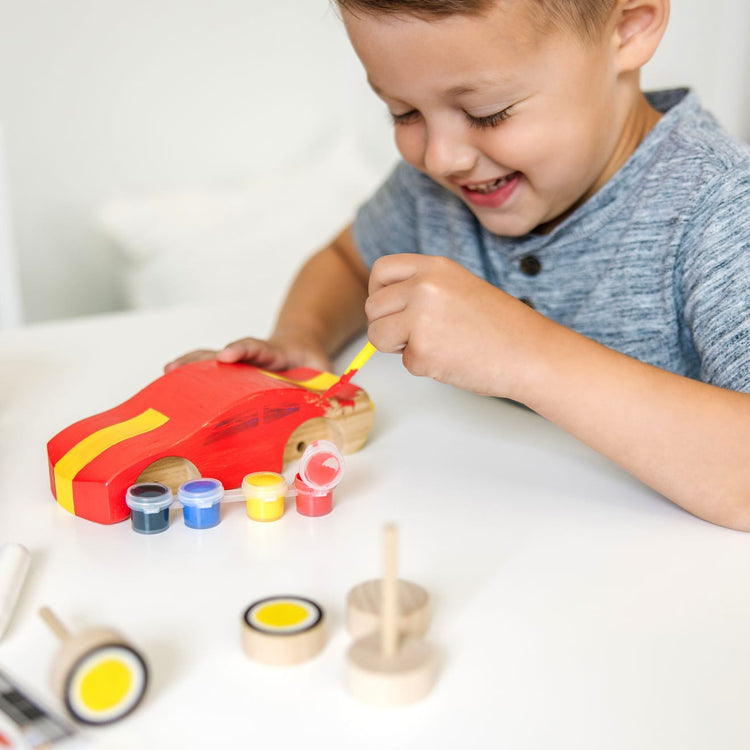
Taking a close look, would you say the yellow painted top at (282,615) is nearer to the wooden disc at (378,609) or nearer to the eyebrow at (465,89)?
the wooden disc at (378,609)

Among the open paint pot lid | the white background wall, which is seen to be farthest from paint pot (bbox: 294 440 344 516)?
the white background wall

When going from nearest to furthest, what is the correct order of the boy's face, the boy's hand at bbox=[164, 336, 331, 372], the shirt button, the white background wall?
1. the boy's face
2. the boy's hand at bbox=[164, 336, 331, 372]
3. the shirt button
4. the white background wall

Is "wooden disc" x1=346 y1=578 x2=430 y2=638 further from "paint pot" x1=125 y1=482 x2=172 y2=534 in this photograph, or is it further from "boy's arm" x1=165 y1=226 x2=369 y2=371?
"boy's arm" x1=165 y1=226 x2=369 y2=371

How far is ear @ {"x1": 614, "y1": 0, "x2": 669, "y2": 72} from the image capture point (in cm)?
73

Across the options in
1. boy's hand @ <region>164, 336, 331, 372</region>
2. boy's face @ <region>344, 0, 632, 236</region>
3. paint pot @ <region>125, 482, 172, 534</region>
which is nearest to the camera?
paint pot @ <region>125, 482, 172, 534</region>

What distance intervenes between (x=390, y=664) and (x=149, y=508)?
21 cm

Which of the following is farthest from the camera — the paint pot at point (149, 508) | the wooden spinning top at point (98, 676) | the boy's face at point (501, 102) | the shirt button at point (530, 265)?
the shirt button at point (530, 265)

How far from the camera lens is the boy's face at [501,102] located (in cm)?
64

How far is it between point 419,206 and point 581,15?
1.10ft

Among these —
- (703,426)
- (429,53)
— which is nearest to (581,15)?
(429,53)

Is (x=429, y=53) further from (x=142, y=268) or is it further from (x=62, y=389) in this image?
(x=142, y=268)

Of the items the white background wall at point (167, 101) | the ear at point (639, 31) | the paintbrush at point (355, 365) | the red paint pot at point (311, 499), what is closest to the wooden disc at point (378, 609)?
the red paint pot at point (311, 499)

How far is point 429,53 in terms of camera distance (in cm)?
64

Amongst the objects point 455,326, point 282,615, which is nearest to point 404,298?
point 455,326
